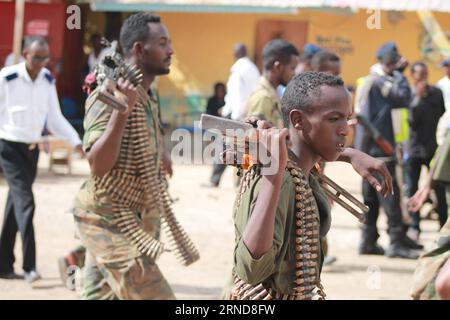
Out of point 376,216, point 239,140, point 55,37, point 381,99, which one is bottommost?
point 376,216

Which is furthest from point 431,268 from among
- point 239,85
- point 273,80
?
point 239,85

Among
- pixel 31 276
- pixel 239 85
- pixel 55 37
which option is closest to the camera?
pixel 31 276

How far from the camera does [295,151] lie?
362 cm

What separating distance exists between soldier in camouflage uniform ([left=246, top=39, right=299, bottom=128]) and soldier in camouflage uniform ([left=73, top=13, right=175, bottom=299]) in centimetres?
199

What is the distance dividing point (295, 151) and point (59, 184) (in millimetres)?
9825

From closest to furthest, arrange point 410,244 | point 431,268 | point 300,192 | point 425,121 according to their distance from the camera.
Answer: point 300,192 → point 431,268 → point 410,244 → point 425,121

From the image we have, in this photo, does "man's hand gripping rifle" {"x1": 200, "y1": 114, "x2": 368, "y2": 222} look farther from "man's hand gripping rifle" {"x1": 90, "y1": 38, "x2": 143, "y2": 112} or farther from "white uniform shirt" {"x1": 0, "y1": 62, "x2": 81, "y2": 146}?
"white uniform shirt" {"x1": 0, "y1": 62, "x2": 81, "y2": 146}

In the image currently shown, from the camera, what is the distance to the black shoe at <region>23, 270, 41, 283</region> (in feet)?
25.6

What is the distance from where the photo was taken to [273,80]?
7.93 m

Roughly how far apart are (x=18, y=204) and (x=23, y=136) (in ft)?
2.04

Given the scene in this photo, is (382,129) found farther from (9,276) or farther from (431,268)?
(431,268)

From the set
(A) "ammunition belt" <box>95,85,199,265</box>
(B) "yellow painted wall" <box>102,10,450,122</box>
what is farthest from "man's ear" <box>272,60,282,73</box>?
(B) "yellow painted wall" <box>102,10,450,122</box>
